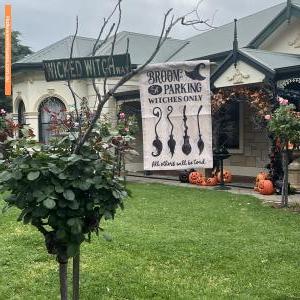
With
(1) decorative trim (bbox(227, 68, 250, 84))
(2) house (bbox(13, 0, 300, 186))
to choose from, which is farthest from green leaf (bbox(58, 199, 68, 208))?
(1) decorative trim (bbox(227, 68, 250, 84))

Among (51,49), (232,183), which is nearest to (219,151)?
(232,183)

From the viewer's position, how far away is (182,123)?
143 inches

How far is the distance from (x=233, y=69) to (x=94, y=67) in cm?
1007

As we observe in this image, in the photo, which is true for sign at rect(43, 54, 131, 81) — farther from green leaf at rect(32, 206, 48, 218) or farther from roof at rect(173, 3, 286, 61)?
roof at rect(173, 3, 286, 61)

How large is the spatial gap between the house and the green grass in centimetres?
341

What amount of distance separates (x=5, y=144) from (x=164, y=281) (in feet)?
7.89

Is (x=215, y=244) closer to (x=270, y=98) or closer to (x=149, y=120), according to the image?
(x=149, y=120)

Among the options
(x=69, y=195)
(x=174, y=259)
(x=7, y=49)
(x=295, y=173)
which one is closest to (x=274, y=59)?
(x=295, y=173)

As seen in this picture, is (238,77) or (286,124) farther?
(238,77)

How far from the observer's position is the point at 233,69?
13031 mm

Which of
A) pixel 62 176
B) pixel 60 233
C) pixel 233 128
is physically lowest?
pixel 60 233

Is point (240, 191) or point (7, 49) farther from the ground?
point (7, 49)

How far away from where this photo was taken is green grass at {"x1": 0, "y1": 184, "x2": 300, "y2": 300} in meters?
5.04

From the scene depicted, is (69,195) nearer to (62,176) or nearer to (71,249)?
(62,176)
